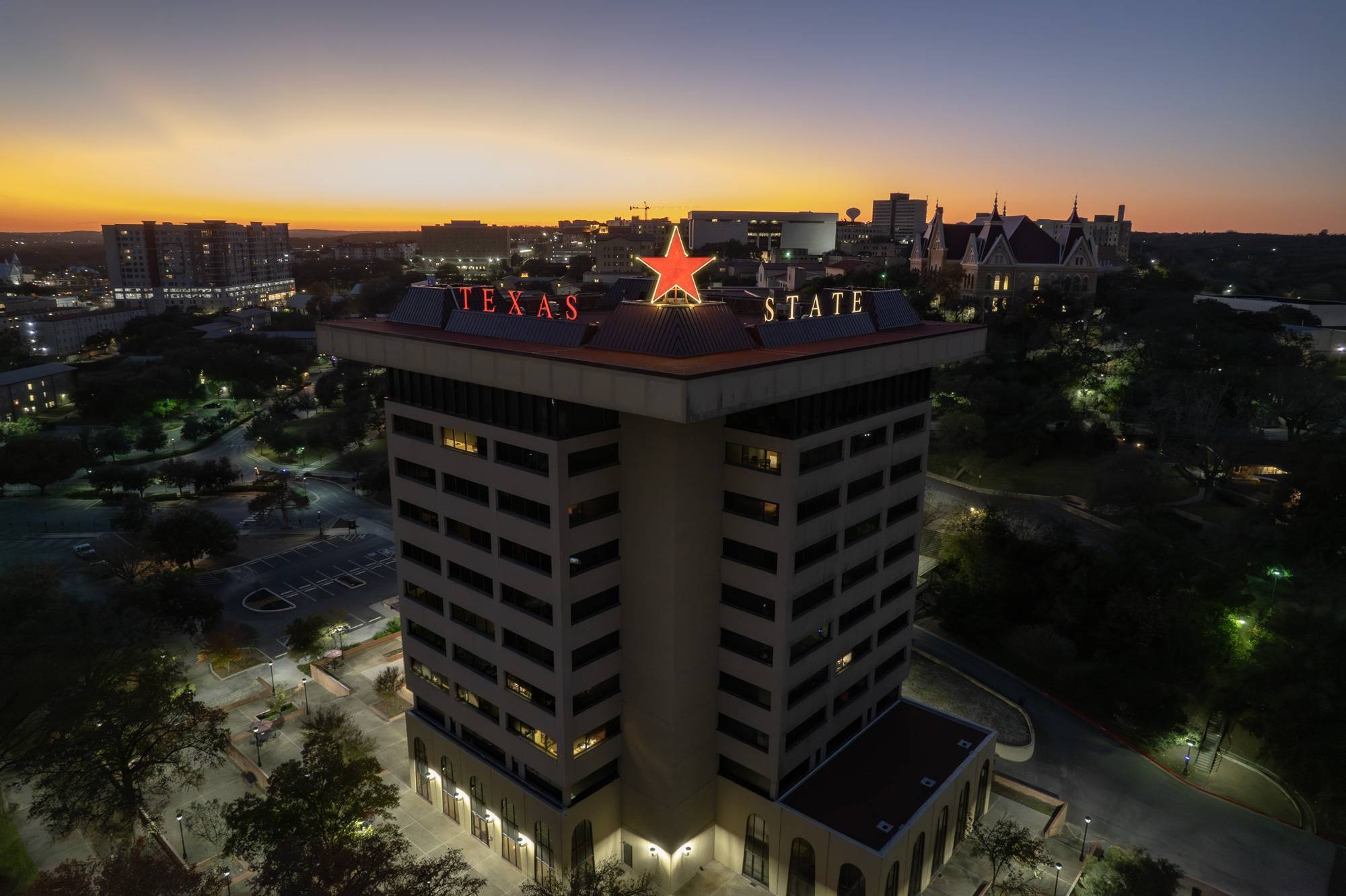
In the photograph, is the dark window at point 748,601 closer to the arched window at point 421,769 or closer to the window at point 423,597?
the window at point 423,597

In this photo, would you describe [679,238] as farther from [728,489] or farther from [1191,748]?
[1191,748]

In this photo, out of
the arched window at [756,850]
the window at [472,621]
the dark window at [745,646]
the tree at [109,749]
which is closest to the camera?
the dark window at [745,646]

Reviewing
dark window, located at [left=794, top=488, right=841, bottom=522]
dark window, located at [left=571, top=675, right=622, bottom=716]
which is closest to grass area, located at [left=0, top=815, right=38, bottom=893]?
dark window, located at [left=571, top=675, right=622, bottom=716]

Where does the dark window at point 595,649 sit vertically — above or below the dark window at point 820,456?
below

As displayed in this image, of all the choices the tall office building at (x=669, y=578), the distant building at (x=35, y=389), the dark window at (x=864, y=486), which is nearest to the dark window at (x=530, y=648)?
the tall office building at (x=669, y=578)

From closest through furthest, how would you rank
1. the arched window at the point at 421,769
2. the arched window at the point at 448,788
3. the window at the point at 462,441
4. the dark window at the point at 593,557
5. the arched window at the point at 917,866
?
the dark window at the point at 593,557
the window at the point at 462,441
the arched window at the point at 917,866
the arched window at the point at 448,788
the arched window at the point at 421,769

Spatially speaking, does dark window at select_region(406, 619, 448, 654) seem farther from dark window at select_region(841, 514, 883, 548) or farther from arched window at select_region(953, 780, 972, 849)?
arched window at select_region(953, 780, 972, 849)

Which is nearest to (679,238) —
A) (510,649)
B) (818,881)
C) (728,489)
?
(728,489)

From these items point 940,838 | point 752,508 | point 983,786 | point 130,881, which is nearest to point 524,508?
point 752,508
